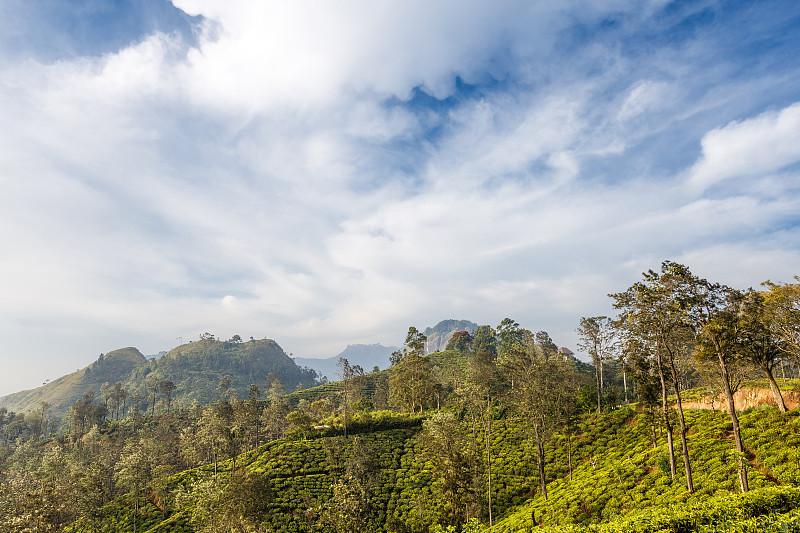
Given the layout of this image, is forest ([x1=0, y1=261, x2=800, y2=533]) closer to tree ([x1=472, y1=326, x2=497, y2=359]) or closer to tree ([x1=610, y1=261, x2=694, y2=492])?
tree ([x1=610, y1=261, x2=694, y2=492])

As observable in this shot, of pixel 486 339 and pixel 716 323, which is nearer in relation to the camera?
pixel 716 323

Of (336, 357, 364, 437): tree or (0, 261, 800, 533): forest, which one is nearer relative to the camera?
(0, 261, 800, 533): forest

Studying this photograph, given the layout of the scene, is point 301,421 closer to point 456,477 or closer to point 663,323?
point 456,477

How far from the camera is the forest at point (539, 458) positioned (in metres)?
26.7

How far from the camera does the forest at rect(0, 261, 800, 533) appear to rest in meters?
26.7

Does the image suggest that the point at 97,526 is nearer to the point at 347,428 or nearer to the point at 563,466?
the point at 347,428

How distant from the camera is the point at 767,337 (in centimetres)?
3033

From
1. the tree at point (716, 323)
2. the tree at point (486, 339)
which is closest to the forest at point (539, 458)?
the tree at point (716, 323)

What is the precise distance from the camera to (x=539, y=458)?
137ft

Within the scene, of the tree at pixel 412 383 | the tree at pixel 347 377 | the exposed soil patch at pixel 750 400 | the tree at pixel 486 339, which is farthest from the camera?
the tree at pixel 486 339

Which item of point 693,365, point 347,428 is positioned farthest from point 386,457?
point 693,365

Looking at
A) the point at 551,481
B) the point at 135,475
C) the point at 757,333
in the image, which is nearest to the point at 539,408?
the point at 551,481

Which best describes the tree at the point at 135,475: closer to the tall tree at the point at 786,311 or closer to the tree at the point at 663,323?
the tree at the point at 663,323

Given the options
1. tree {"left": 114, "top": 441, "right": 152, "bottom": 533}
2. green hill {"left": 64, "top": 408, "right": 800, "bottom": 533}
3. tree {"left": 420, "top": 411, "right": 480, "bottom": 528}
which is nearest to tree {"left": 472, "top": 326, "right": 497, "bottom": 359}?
green hill {"left": 64, "top": 408, "right": 800, "bottom": 533}
